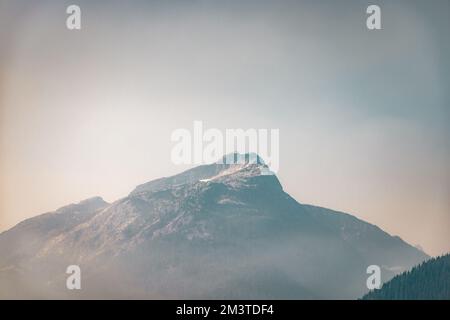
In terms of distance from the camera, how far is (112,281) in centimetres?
18625

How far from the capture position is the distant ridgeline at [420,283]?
10550 cm

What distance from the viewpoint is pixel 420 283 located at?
113 m

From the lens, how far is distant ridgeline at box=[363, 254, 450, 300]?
346 ft
